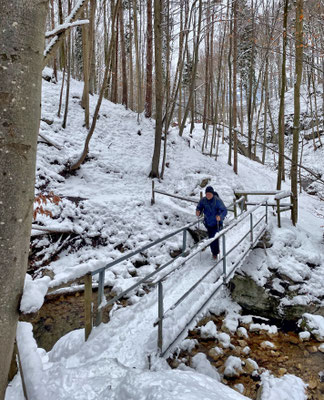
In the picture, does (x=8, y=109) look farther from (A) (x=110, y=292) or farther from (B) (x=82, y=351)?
(A) (x=110, y=292)

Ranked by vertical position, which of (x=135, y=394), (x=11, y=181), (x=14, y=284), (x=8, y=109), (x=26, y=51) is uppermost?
(x=26, y=51)

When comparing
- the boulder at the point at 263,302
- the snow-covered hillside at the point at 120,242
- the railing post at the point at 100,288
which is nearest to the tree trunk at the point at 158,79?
the snow-covered hillside at the point at 120,242

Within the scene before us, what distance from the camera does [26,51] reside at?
0.92 m

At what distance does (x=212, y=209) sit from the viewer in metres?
6.17

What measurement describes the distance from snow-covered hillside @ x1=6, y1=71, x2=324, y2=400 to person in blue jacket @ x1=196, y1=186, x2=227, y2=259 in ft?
1.75

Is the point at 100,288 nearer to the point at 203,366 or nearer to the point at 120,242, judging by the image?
the point at 203,366

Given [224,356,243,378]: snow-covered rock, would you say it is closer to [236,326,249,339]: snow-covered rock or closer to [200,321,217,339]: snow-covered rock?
[200,321,217,339]: snow-covered rock

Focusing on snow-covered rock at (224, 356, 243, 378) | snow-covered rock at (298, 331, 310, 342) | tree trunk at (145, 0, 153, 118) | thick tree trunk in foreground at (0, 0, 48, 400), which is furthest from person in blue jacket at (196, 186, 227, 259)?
tree trunk at (145, 0, 153, 118)

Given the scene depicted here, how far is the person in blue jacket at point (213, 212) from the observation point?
19.6 feet

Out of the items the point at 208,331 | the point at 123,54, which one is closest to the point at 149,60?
the point at 123,54

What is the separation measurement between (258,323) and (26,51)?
6580mm

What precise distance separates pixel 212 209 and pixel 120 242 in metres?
3.10

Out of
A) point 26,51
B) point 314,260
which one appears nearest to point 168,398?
point 26,51

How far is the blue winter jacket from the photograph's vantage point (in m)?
6.03
